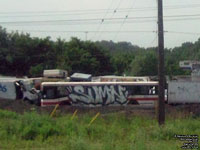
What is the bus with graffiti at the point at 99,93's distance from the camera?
37.7 metres

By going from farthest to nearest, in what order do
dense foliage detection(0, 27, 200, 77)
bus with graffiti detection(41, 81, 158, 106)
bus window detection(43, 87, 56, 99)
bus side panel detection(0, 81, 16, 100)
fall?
dense foliage detection(0, 27, 200, 77) < bus side panel detection(0, 81, 16, 100) < bus window detection(43, 87, 56, 99) < bus with graffiti detection(41, 81, 158, 106)

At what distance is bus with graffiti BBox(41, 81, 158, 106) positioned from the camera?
37.7 metres

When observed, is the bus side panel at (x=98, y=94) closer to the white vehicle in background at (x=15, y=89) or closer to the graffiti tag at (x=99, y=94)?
the graffiti tag at (x=99, y=94)

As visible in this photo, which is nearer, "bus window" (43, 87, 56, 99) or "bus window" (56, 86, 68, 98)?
"bus window" (43, 87, 56, 99)

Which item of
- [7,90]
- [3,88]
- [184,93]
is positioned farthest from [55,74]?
[184,93]

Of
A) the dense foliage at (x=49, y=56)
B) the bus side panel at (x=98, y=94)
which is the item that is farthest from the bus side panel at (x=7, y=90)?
the dense foliage at (x=49, y=56)

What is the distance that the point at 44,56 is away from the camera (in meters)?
70.9

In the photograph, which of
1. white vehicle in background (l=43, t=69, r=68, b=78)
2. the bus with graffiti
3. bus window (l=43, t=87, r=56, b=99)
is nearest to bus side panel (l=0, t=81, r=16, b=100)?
the bus with graffiti

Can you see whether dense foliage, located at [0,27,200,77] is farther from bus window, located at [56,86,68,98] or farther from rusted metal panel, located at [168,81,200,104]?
rusted metal panel, located at [168,81,200,104]

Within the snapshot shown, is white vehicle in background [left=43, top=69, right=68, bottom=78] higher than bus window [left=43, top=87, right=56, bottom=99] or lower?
higher

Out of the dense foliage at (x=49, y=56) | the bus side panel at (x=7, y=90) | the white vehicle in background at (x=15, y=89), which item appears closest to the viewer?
the white vehicle in background at (x=15, y=89)

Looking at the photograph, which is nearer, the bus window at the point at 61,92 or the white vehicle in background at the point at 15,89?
the bus window at the point at 61,92

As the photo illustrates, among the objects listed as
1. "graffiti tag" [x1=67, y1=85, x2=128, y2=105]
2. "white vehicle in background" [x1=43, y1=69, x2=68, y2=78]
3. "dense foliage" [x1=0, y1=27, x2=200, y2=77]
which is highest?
"dense foliage" [x1=0, y1=27, x2=200, y2=77]

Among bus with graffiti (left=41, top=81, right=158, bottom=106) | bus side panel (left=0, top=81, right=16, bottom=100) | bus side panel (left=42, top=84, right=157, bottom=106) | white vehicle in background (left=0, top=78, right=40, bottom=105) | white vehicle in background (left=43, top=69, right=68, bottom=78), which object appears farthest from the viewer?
white vehicle in background (left=43, top=69, right=68, bottom=78)
